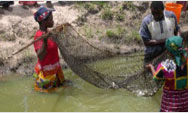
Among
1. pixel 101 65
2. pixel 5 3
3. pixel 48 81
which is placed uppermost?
pixel 5 3

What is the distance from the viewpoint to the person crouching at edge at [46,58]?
4.45m

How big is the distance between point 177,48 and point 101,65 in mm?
2151

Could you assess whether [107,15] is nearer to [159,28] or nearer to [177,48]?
[159,28]

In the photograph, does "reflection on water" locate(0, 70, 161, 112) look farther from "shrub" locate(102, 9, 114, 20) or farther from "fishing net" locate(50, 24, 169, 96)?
"shrub" locate(102, 9, 114, 20)

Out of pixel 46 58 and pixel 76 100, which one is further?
pixel 76 100

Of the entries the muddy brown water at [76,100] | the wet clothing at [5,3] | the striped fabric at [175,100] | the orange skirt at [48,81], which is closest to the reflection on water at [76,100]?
the muddy brown water at [76,100]

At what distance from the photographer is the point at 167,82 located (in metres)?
3.37

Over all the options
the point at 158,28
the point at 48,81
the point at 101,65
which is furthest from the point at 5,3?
the point at 158,28

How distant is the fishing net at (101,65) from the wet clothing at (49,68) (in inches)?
5.1

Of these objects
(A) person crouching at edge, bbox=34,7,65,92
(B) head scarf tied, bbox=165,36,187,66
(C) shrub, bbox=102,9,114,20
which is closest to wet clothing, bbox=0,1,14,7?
(C) shrub, bbox=102,9,114,20

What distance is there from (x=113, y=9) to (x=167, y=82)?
5.10 metres

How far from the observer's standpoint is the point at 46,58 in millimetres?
4660

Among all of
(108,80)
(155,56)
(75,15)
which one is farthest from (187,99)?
(75,15)

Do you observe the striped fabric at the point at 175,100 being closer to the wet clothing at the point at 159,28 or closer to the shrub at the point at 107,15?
the wet clothing at the point at 159,28
